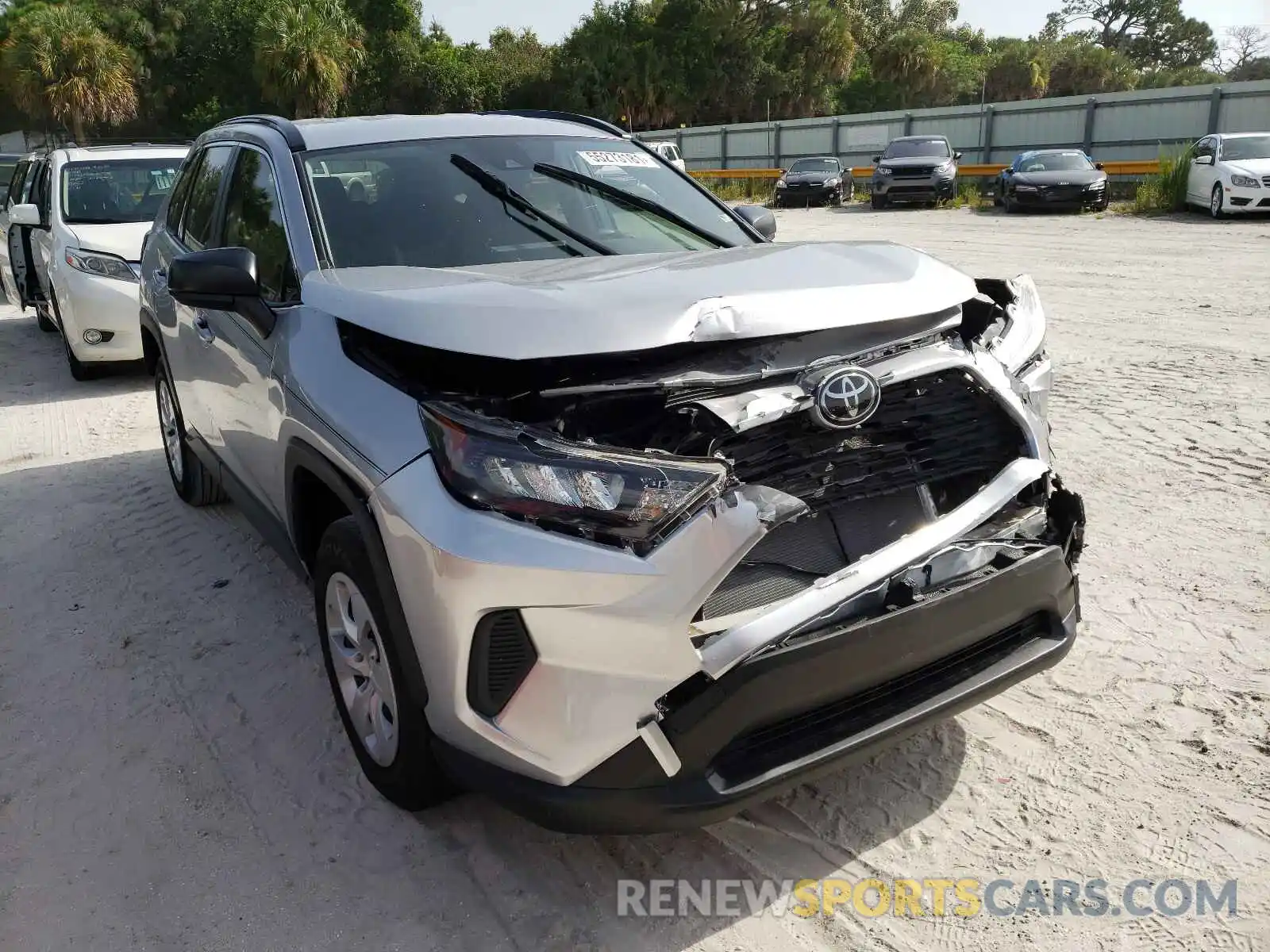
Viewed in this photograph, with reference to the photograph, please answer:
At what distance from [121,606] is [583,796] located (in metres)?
2.83

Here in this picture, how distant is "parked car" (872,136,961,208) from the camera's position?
78.0ft

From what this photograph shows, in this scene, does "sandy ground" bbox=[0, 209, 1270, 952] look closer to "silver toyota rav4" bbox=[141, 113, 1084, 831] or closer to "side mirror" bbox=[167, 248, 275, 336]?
"silver toyota rav4" bbox=[141, 113, 1084, 831]

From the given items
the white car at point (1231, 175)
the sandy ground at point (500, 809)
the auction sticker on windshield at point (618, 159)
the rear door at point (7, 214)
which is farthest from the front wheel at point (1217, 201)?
the rear door at point (7, 214)

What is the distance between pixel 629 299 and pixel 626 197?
1.54 m

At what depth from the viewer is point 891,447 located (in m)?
2.49

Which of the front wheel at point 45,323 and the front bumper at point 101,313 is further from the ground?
the front bumper at point 101,313

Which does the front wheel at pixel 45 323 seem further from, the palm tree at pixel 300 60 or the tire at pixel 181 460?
the palm tree at pixel 300 60

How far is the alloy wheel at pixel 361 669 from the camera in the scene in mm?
2654

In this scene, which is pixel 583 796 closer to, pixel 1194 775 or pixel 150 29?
pixel 1194 775

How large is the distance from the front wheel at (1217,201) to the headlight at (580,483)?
1916 cm

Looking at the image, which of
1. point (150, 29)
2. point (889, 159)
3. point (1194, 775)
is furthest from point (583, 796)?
point (150, 29)

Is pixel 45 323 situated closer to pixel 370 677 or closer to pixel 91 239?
pixel 91 239

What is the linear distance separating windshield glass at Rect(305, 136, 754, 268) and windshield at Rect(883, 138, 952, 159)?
22.2 metres

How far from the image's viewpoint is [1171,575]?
13.0 ft
